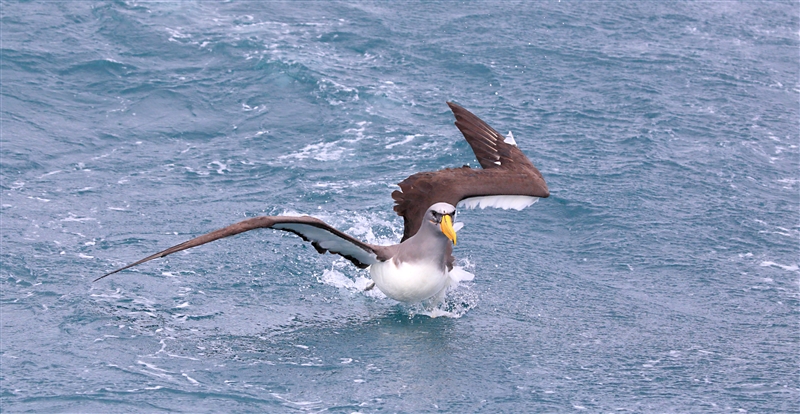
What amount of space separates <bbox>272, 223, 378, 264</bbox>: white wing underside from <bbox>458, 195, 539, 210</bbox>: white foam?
2.31 m

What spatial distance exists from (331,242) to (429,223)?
5.15ft

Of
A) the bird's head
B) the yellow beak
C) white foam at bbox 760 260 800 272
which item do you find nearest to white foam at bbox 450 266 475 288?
the bird's head

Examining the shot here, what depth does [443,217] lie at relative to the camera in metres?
15.3

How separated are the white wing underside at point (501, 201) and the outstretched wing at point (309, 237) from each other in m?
2.28

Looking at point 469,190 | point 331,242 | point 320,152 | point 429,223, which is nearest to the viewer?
point 429,223

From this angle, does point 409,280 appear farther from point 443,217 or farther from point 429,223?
point 443,217

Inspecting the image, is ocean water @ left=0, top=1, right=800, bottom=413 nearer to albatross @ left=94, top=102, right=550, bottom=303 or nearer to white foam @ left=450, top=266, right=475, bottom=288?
white foam @ left=450, top=266, right=475, bottom=288

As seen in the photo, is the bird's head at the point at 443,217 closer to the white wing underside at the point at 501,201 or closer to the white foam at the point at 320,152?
the white wing underside at the point at 501,201

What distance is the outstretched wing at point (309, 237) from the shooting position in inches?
551

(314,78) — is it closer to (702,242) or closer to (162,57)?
(162,57)

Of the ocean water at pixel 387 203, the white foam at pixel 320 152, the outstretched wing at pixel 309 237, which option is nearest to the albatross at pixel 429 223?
the outstretched wing at pixel 309 237

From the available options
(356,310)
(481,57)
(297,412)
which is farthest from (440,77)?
(297,412)

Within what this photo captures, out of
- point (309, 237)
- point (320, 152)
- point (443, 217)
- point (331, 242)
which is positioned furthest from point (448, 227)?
point (320, 152)

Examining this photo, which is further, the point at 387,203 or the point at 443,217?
the point at 387,203
